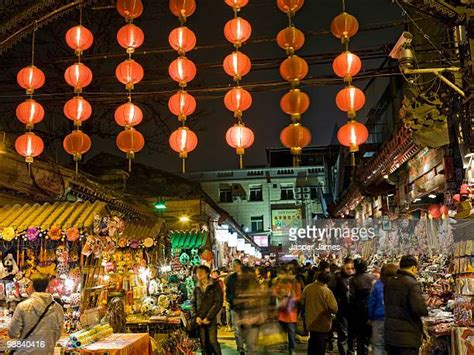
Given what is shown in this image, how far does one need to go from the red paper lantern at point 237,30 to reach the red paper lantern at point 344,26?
62.4 inches

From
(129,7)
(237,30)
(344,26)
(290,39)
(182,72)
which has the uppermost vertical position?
(129,7)

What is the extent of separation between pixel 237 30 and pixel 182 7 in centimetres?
108

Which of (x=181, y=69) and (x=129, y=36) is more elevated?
(x=129, y=36)

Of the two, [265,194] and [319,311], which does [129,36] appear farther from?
[265,194]

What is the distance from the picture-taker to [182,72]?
30.0 feet

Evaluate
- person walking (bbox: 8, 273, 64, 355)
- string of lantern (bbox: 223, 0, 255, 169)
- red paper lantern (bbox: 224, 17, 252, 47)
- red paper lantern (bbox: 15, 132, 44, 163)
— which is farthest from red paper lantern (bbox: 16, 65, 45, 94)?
person walking (bbox: 8, 273, 64, 355)

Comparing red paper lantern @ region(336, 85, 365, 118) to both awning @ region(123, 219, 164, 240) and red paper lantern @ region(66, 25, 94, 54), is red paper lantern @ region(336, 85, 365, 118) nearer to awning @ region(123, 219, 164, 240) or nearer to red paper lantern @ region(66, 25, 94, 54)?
red paper lantern @ region(66, 25, 94, 54)

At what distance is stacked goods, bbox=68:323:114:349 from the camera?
7.72m

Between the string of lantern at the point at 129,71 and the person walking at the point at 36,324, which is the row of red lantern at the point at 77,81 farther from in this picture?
the person walking at the point at 36,324

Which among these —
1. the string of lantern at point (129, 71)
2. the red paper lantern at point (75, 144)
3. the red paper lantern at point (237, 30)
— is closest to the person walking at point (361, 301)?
the red paper lantern at point (237, 30)

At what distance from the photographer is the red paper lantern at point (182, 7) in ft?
27.9

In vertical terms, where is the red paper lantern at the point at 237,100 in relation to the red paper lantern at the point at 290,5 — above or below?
below

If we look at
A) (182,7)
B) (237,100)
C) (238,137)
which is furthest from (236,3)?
(238,137)

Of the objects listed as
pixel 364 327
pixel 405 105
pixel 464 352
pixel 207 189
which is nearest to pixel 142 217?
pixel 364 327
